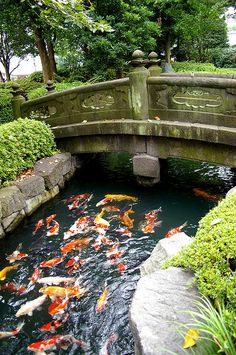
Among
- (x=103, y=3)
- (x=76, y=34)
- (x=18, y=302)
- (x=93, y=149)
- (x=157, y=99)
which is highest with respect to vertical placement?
(x=103, y=3)

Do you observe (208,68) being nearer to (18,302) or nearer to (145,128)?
(145,128)

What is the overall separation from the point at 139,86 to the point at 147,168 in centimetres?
192

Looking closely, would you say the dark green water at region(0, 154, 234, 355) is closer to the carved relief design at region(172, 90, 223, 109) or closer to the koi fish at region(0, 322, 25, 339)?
the koi fish at region(0, 322, 25, 339)

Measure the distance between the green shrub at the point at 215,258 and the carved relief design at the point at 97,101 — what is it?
5.76 meters

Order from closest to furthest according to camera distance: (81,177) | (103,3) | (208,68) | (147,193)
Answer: (147,193) < (81,177) < (103,3) < (208,68)

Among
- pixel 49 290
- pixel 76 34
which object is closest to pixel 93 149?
pixel 49 290

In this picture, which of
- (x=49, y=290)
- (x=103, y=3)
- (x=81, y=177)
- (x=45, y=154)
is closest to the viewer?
(x=49, y=290)

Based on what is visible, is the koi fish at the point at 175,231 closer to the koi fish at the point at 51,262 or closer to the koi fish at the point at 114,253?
the koi fish at the point at 114,253

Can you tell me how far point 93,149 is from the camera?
952cm

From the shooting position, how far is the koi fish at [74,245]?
6293 mm

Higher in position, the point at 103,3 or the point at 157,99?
the point at 103,3

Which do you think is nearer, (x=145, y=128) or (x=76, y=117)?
(x=145, y=128)

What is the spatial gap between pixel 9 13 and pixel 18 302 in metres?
13.0

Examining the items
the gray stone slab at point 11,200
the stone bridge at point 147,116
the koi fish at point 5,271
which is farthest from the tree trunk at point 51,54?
the koi fish at point 5,271
